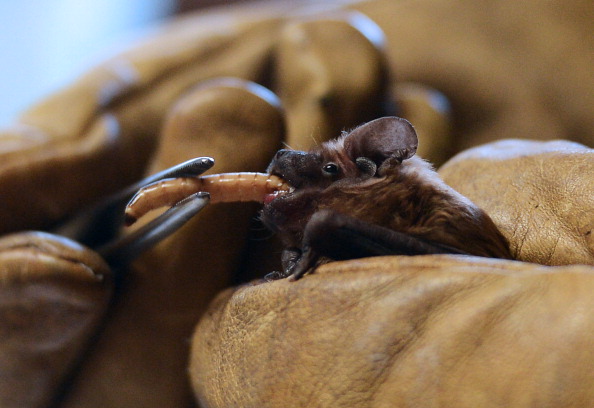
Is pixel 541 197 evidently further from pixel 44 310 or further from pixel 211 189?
pixel 44 310

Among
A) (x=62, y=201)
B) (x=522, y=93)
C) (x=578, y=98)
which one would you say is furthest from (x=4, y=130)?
(x=578, y=98)

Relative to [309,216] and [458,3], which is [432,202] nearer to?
[309,216]

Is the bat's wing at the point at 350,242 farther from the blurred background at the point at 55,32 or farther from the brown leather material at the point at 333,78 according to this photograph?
the blurred background at the point at 55,32

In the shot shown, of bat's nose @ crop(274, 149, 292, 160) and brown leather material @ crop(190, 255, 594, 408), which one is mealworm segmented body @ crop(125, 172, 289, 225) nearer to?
bat's nose @ crop(274, 149, 292, 160)

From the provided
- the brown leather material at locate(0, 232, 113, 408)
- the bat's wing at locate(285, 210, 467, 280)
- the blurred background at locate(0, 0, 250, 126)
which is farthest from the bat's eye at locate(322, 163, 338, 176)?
the blurred background at locate(0, 0, 250, 126)

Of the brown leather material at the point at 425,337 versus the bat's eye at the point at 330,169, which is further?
the bat's eye at the point at 330,169

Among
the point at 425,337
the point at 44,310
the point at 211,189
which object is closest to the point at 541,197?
the point at 425,337

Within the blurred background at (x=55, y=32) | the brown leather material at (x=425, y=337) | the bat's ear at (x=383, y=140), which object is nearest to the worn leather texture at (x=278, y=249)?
the brown leather material at (x=425, y=337)
